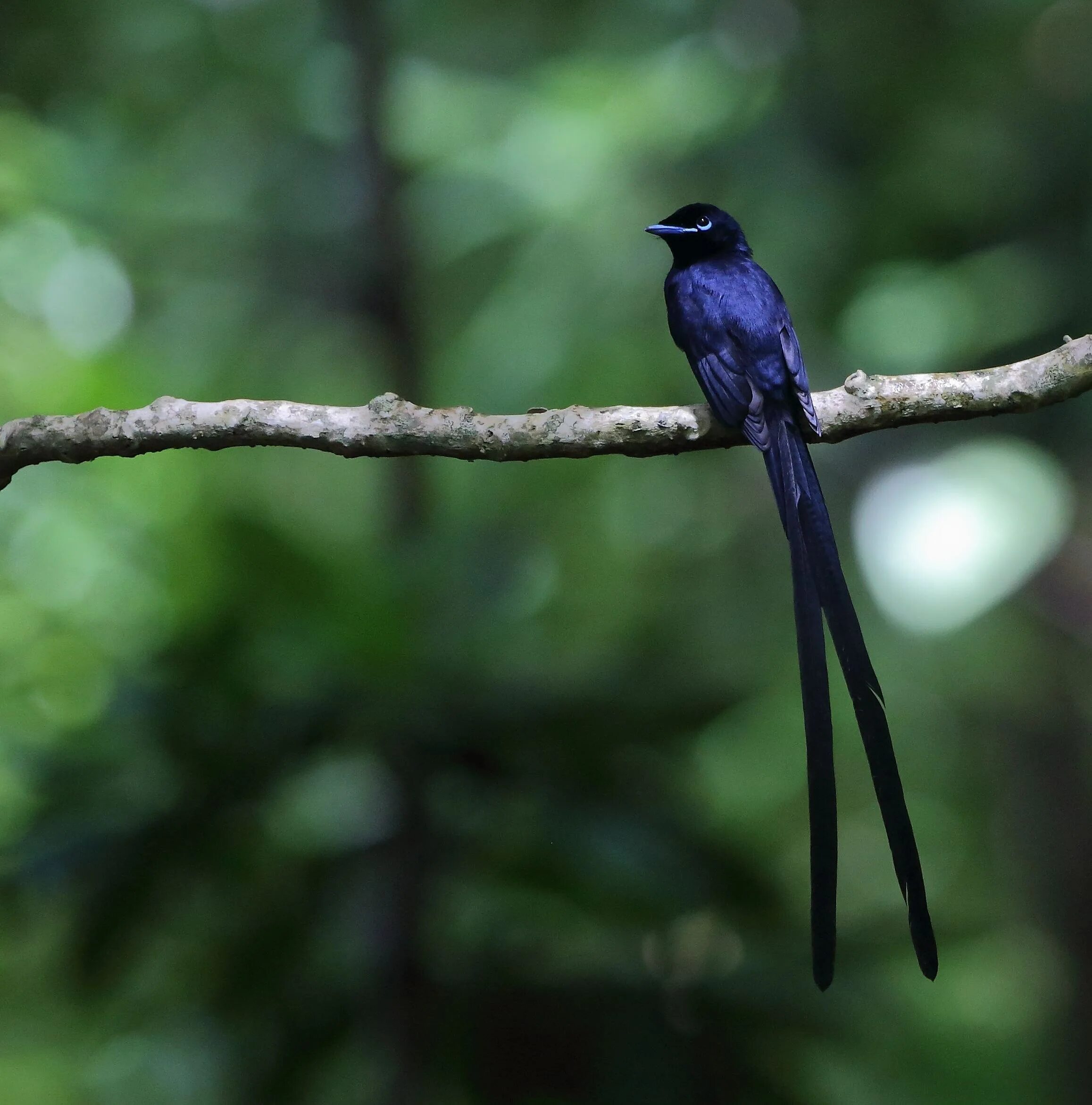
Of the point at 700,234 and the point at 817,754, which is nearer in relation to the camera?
the point at 817,754

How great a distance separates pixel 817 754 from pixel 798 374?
2.65 ft

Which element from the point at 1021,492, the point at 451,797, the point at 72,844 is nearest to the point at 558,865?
the point at 451,797

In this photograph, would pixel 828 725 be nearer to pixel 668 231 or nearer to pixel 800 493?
pixel 800 493

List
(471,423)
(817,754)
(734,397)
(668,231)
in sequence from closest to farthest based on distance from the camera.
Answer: (817,754) < (471,423) < (734,397) < (668,231)

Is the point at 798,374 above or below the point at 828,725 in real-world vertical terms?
above

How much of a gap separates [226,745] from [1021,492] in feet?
10.1

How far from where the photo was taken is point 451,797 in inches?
91.6

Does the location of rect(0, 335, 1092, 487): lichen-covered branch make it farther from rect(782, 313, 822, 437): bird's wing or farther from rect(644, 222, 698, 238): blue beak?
rect(644, 222, 698, 238): blue beak

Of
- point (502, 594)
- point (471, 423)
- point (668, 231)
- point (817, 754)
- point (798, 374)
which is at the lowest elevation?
point (817, 754)

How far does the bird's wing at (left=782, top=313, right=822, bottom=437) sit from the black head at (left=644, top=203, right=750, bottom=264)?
1.20 ft

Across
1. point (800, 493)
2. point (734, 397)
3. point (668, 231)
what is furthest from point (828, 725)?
point (668, 231)

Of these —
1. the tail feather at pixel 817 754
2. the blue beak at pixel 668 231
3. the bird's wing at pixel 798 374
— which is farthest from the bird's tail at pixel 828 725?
the blue beak at pixel 668 231

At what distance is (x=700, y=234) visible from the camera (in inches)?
95.6

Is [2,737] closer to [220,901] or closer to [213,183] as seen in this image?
[220,901]
